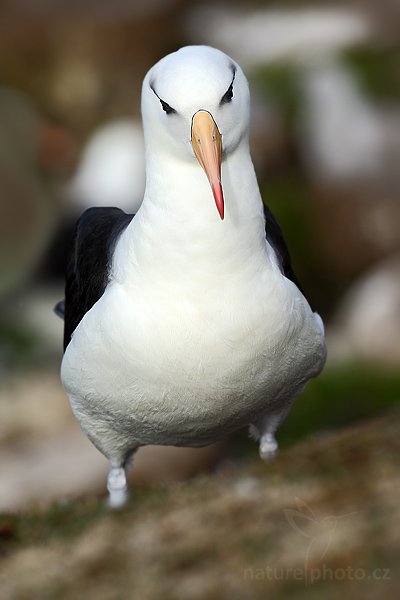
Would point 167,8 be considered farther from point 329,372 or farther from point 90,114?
point 329,372

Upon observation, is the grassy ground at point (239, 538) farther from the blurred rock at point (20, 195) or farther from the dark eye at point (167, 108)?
the blurred rock at point (20, 195)

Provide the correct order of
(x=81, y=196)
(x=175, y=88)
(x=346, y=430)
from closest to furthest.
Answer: (x=175, y=88), (x=346, y=430), (x=81, y=196)

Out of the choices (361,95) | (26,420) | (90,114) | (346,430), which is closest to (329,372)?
(26,420)

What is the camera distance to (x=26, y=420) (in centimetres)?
1395

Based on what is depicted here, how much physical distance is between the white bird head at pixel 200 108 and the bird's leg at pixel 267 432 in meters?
Answer: 1.81

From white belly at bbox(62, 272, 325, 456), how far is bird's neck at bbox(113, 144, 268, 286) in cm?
14

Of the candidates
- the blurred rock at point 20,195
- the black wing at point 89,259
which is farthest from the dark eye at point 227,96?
the blurred rock at point 20,195

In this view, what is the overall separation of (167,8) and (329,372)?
12.4m

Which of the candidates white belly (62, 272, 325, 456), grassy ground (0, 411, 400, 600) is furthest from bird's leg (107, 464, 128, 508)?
white belly (62, 272, 325, 456)

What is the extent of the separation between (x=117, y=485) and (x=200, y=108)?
253cm

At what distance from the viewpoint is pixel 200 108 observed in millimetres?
5227

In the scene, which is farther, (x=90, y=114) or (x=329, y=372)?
(x=90, y=114)

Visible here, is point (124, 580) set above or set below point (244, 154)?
below

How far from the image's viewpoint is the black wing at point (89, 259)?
613 cm
